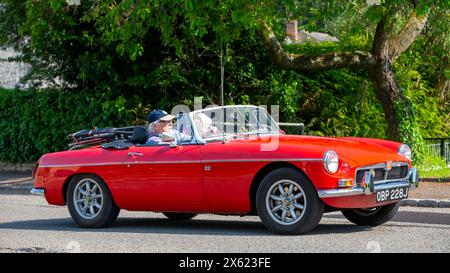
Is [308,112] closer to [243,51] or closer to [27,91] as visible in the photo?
[243,51]

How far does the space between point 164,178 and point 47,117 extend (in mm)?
12820

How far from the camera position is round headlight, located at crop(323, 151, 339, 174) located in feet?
31.1

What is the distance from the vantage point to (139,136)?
36.9 ft

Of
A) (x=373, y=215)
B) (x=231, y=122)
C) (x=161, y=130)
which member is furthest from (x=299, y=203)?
(x=161, y=130)

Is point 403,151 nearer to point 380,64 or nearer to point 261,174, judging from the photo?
point 261,174

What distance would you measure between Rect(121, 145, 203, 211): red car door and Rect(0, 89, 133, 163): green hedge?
10.5 metres

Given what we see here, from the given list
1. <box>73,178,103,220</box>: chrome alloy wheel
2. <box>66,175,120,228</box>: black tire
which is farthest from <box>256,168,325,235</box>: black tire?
<box>73,178,103,220</box>: chrome alloy wheel

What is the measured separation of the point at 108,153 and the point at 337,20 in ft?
45.4

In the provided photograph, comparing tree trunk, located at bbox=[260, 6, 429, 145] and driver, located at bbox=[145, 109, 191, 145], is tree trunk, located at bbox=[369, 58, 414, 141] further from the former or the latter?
driver, located at bbox=[145, 109, 191, 145]

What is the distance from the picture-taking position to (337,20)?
78.0 feet

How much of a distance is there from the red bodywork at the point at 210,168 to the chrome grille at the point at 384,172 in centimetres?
7

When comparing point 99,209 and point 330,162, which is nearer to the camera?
point 330,162

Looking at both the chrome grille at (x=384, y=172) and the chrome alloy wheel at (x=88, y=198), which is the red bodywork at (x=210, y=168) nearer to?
the chrome grille at (x=384, y=172)
